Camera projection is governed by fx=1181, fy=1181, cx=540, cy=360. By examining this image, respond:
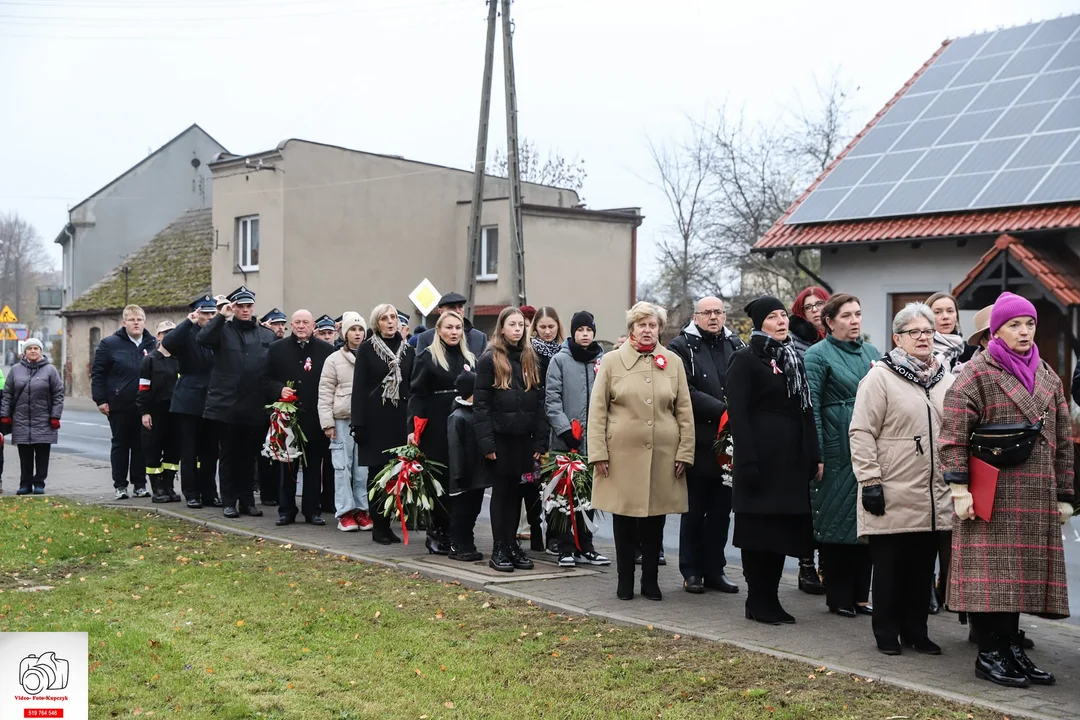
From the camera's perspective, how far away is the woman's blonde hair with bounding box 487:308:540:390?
9.02 metres

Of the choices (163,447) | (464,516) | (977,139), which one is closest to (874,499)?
(464,516)

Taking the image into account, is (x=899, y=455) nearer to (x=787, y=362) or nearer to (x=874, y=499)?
(x=874, y=499)

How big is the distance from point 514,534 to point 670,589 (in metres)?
1.39

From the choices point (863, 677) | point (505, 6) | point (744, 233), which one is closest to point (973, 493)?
point (863, 677)

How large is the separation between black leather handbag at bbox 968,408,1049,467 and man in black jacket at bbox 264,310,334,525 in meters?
7.16

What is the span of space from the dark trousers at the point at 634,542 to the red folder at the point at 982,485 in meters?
2.51

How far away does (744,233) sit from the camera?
1529 inches

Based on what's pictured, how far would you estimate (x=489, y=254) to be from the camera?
36.8m

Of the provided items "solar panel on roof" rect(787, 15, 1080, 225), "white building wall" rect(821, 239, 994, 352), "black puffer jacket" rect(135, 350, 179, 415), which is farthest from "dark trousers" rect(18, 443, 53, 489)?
"white building wall" rect(821, 239, 994, 352)

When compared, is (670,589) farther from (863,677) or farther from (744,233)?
(744,233)

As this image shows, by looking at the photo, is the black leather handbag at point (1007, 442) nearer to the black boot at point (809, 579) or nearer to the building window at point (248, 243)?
the black boot at point (809, 579)

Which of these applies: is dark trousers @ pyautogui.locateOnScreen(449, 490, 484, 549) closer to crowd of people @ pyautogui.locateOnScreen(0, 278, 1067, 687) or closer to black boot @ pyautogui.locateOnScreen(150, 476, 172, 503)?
crowd of people @ pyautogui.locateOnScreen(0, 278, 1067, 687)

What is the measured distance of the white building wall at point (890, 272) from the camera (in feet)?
71.3

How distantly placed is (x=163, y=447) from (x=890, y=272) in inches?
575
